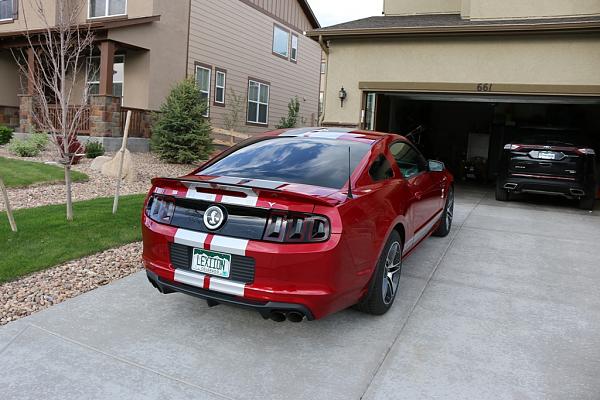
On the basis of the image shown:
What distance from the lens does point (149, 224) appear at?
3.74 metres

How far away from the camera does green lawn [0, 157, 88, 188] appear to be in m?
9.30

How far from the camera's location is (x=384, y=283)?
3.98 metres

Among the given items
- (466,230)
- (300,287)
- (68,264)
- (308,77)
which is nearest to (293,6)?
(308,77)

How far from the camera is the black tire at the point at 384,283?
382cm

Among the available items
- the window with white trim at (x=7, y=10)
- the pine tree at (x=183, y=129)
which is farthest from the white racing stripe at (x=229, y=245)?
the window with white trim at (x=7, y=10)

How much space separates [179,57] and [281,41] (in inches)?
281

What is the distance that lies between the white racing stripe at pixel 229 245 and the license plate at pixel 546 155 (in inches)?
321

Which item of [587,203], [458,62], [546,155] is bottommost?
[587,203]

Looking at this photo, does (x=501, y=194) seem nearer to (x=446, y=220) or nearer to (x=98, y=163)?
(x=446, y=220)

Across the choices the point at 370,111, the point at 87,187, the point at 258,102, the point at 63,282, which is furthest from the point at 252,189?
the point at 258,102

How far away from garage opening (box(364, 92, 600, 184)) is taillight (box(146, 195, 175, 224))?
970cm

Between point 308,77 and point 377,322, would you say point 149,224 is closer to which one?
point 377,322

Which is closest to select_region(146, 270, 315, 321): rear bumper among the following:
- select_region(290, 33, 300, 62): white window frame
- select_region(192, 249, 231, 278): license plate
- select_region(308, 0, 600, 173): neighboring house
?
select_region(192, 249, 231, 278): license plate

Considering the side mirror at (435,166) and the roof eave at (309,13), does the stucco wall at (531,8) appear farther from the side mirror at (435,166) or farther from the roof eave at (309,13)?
the roof eave at (309,13)
